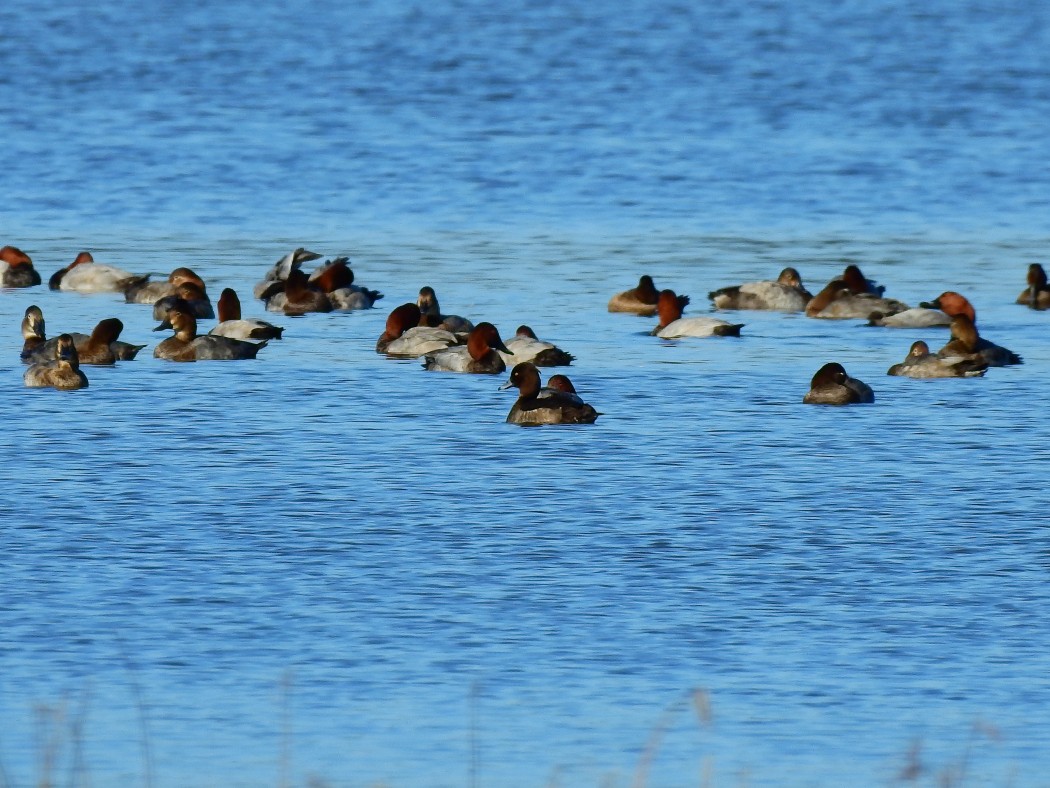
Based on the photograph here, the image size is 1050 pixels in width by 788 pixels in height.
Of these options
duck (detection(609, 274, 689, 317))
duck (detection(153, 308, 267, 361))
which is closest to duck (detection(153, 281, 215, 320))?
A: duck (detection(153, 308, 267, 361))

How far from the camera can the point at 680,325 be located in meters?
25.3

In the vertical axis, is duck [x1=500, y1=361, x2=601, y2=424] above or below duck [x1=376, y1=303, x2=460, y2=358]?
below

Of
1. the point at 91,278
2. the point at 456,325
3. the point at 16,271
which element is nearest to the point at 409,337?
the point at 456,325

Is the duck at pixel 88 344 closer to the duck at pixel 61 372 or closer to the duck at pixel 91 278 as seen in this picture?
the duck at pixel 61 372

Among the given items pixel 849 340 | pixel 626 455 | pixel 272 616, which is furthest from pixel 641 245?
pixel 272 616

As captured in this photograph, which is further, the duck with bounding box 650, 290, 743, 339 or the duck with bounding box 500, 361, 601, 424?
the duck with bounding box 650, 290, 743, 339

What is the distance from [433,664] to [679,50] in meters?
61.6

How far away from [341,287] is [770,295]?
5.03 m

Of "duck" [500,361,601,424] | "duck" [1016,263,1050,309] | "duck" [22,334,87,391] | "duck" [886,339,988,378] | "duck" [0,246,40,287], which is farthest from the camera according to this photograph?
"duck" [0,246,40,287]

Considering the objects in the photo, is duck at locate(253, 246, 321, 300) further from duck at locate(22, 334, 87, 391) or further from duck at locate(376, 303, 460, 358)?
duck at locate(22, 334, 87, 391)

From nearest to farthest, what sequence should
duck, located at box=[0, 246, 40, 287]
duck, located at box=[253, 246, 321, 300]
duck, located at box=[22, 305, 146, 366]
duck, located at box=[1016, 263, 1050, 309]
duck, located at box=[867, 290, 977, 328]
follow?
duck, located at box=[22, 305, 146, 366]
duck, located at box=[867, 290, 977, 328]
duck, located at box=[1016, 263, 1050, 309]
duck, located at box=[253, 246, 321, 300]
duck, located at box=[0, 246, 40, 287]

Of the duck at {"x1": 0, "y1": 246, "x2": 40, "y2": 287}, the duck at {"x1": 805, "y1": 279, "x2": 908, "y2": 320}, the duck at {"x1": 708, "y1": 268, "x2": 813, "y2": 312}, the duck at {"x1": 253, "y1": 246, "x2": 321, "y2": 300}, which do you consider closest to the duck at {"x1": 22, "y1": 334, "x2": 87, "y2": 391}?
the duck at {"x1": 253, "y1": 246, "x2": 321, "y2": 300}

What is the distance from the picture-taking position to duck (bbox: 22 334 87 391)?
Answer: 21812mm

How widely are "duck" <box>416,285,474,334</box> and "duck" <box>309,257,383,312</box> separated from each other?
2114 mm
